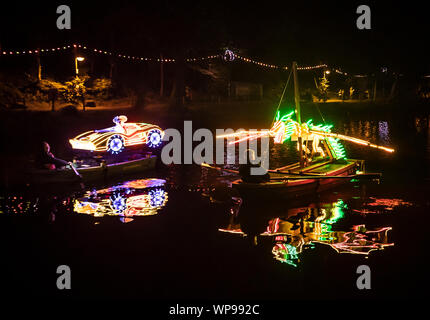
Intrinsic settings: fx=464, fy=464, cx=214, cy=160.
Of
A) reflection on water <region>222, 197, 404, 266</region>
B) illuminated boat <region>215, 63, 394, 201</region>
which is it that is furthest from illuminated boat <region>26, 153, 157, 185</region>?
reflection on water <region>222, 197, 404, 266</region>

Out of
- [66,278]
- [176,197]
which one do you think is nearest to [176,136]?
[176,197]

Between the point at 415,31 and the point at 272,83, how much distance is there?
18.5 m

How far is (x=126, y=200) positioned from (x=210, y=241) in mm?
4909

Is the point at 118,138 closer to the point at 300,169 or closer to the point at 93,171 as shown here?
the point at 93,171

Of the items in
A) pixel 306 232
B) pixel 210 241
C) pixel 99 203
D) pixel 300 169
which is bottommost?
pixel 210 241

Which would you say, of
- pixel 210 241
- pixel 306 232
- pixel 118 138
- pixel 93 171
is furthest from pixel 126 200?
pixel 306 232

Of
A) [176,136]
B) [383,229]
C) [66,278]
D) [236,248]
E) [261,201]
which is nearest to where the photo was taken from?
[66,278]

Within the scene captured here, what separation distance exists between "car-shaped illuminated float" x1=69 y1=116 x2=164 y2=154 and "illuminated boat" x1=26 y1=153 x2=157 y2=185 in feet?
3.05

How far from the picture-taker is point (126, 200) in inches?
635

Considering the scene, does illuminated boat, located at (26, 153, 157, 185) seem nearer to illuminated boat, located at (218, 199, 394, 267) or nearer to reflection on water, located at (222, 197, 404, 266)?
reflection on water, located at (222, 197, 404, 266)

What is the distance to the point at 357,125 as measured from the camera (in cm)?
4047

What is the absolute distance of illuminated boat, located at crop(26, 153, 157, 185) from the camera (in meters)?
17.1

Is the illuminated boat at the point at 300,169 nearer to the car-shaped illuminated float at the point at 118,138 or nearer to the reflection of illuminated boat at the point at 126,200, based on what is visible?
the reflection of illuminated boat at the point at 126,200

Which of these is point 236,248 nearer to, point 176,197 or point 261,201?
point 261,201
